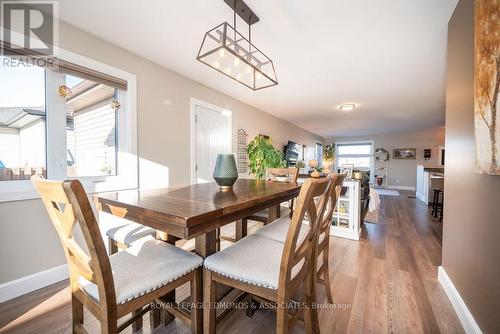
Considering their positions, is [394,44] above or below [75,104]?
above

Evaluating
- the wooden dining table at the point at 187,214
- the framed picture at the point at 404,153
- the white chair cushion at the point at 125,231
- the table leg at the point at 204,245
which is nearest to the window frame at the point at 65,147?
the white chair cushion at the point at 125,231

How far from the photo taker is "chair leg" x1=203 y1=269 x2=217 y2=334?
3.33 feet

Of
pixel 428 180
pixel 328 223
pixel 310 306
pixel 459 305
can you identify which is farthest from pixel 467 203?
pixel 428 180

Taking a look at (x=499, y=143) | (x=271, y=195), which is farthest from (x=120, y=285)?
(x=499, y=143)

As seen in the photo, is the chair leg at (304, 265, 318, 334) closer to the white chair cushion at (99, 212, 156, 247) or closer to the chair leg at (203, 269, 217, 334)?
the chair leg at (203, 269, 217, 334)

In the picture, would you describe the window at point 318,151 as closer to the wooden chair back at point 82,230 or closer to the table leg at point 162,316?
the table leg at point 162,316

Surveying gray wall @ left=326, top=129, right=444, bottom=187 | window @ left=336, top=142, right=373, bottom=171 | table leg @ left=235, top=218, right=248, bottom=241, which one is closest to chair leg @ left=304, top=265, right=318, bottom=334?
table leg @ left=235, top=218, right=248, bottom=241

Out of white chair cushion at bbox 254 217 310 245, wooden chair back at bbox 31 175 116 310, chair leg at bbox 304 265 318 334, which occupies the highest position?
wooden chair back at bbox 31 175 116 310

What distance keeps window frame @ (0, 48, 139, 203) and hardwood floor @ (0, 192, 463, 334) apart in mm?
882

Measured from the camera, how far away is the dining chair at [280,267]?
2.85 ft

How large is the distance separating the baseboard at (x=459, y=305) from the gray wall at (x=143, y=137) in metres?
2.97

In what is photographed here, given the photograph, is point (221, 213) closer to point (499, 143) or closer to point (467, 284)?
point (499, 143)

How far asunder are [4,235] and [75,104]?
124 cm

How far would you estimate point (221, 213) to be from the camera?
0.93 m
